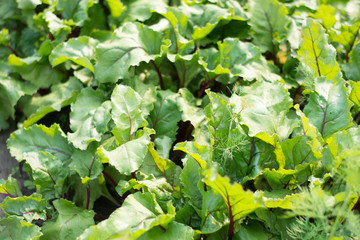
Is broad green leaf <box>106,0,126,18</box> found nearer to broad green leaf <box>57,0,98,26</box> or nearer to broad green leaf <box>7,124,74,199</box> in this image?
broad green leaf <box>57,0,98,26</box>

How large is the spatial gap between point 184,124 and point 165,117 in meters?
0.16

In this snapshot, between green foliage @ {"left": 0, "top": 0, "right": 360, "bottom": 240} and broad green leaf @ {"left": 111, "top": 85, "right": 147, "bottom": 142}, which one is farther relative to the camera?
broad green leaf @ {"left": 111, "top": 85, "right": 147, "bottom": 142}

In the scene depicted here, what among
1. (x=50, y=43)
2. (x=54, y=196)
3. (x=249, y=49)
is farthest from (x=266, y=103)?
(x=50, y=43)

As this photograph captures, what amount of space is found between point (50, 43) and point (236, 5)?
3.92ft

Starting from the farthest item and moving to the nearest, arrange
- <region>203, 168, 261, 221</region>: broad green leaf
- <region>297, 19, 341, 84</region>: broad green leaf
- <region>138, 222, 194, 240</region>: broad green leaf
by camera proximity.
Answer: <region>297, 19, 341, 84</region>: broad green leaf, <region>138, 222, 194, 240</region>: broad green leaf, <region>203, 168, 261, 221</region>: broad green leaf

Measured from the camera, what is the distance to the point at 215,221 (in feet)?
5.32

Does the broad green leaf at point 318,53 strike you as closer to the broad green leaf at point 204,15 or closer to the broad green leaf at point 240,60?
the broad green leaf at point 240,60

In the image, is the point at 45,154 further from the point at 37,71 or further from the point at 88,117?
the point at 37,71

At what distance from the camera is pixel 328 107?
1.87 m

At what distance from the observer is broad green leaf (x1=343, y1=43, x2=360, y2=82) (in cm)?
227

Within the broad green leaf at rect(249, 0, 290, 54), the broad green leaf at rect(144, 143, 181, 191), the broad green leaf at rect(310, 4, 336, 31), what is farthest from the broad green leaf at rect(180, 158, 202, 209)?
the broad green leaf at rect(310, 4, 336, 31)

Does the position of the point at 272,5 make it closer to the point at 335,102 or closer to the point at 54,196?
the point at 335,102

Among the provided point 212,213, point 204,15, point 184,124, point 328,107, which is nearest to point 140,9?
point 204,15

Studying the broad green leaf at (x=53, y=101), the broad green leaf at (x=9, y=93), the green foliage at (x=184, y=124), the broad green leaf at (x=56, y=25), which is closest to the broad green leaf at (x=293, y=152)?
the green foliage at (x=184, y=124)
